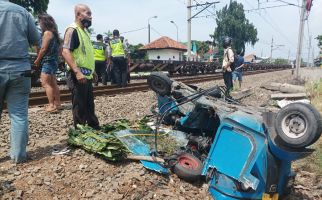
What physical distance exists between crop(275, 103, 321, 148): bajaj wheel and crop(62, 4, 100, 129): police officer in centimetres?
251

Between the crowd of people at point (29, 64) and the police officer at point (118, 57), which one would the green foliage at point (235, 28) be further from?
the crowd of people at point (29, 64)

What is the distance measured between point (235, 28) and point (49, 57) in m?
73.4

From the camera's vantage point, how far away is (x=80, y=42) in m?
4.51

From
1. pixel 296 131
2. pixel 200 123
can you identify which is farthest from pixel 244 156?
pixel 200 123

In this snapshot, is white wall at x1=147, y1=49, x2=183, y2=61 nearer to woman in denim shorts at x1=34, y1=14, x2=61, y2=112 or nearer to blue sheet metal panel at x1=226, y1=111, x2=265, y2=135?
woman in denim shorts at x1=34, y1=14, x2=61, y2=112

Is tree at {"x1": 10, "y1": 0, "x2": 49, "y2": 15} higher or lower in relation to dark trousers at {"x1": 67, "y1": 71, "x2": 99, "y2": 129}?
higher

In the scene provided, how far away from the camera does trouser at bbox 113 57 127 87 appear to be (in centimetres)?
1204

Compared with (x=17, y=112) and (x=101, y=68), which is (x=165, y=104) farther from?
(x=101, y=68)

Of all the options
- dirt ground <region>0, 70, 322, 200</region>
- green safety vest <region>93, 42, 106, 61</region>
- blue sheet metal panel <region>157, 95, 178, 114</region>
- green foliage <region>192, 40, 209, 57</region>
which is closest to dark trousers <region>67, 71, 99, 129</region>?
dirt ground <region>0, 70, 322, 200</region>

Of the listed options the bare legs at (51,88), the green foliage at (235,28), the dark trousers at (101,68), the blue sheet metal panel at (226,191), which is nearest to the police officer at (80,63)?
the bare legs at (51,88)

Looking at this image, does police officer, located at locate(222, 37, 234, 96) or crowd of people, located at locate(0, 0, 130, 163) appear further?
police officer, located at locate(222, 37, 234, 96)

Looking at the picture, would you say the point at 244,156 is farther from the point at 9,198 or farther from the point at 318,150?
the point at 318,150

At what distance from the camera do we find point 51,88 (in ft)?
21.1

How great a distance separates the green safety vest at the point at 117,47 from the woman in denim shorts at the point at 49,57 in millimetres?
5365
